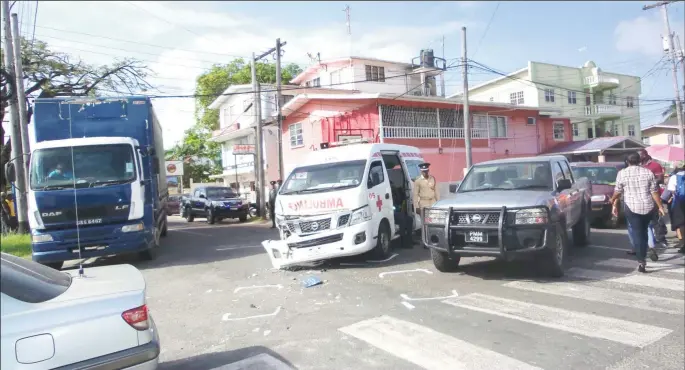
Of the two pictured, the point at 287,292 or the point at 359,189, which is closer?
the point at 287,292

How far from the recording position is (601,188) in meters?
13.3

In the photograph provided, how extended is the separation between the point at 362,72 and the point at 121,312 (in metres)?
32.2

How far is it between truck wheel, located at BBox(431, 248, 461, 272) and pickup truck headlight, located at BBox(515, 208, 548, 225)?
133cm

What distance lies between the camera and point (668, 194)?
9.61m

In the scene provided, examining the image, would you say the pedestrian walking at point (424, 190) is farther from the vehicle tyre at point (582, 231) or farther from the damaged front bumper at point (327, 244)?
the vehicle tyre at point (582, 231)

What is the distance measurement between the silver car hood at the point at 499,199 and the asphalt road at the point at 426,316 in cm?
117

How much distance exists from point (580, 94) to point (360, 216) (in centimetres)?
4255

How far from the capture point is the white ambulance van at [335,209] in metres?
8.53

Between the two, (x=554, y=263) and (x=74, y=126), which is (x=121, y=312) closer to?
(x=554, y=263)

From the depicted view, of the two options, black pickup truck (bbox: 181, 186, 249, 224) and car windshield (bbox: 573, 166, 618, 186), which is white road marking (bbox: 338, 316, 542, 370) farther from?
black pickup truck (bbox: 181, 186, 249, 224)

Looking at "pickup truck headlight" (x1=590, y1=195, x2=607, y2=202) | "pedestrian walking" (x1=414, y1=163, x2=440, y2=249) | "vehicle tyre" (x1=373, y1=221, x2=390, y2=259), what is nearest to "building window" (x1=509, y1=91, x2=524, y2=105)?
"pickup truck headlight" (x1=590, y1=195, x2=607, y2=202)

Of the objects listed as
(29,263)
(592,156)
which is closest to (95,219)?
(29,263)

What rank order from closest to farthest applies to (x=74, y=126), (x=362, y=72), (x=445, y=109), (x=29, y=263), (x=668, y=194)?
(x=29, y=263), (x=668, y=194), (x=74, y=126), (x=445, y=109), (x=362, y=72)

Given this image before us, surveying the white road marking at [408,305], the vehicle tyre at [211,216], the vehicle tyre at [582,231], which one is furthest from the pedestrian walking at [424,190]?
the vehicle tyre at [211,216]
